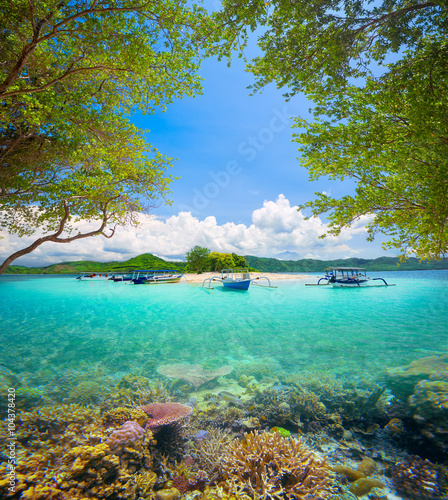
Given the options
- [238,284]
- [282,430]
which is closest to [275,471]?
[282,430]

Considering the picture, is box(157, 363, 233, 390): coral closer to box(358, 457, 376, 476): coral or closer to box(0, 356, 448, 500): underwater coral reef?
box(0, 356, 448, 500): underwater coral reef

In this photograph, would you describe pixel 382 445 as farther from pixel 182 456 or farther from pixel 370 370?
pixel 370 370

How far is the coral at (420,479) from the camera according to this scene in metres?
2.99

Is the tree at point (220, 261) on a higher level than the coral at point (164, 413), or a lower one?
higher

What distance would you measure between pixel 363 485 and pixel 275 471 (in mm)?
1255

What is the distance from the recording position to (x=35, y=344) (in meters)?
10.2

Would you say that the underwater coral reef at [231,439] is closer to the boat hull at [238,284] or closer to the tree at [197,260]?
the boat hull at [238,284]

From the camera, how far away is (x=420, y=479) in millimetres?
3217

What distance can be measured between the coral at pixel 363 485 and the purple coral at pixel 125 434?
3.04 m

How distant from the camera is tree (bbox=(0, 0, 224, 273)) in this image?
5.46 metres

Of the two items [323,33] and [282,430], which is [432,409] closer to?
[282,430]

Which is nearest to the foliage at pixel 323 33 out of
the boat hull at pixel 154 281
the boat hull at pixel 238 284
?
the boat hull at pixel 238 284

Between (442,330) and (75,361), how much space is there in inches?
685

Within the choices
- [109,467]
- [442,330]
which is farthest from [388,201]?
[109,467]
